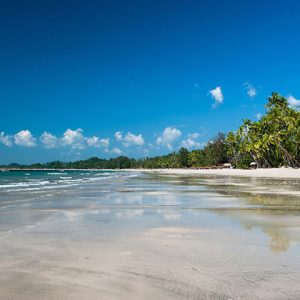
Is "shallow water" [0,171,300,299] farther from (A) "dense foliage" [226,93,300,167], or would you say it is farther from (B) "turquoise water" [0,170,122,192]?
(A) "dense foliage" [226,93,300,167]

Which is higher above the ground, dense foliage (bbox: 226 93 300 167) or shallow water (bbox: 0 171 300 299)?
dense foliage (bbox: 226 93 300 167)

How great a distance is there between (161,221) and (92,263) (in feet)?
17.3

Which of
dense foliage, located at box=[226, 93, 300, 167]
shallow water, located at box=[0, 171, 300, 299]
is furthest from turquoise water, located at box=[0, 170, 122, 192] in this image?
dense foliage, located at box=[226, 93, 300, 167]

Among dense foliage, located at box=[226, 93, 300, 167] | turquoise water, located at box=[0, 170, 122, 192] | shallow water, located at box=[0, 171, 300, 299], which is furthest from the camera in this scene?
dense foliage, located at box=[226, 93, 300, 167]

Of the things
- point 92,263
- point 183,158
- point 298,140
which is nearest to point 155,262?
point 92,263

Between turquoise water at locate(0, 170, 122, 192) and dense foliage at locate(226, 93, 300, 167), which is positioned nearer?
turquoise water at locate(0, 170, 122, 192)


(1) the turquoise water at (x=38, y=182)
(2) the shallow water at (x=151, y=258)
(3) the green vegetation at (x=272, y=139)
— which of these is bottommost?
(1) the turquoise water at (x=38, y=182)

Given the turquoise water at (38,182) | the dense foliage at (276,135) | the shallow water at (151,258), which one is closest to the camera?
the shallow water at (151,258)

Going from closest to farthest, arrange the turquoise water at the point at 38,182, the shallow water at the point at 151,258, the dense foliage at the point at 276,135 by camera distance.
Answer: the shallow water at the point at 151,258 < the turquoise water at the point at 38,182 < the dense foliage at the point at 276,135

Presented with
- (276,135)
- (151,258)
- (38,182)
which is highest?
(276,135)

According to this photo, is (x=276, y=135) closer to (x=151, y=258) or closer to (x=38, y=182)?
(x=38, y=182)

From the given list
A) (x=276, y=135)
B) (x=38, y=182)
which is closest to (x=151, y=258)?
(x=38, y=182)

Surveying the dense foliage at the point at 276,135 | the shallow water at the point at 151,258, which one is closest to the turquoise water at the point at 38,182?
the shallow water at the point at 151,258

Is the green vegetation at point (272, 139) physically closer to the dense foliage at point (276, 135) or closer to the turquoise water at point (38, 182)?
the dense foliage at point (276, 135)
